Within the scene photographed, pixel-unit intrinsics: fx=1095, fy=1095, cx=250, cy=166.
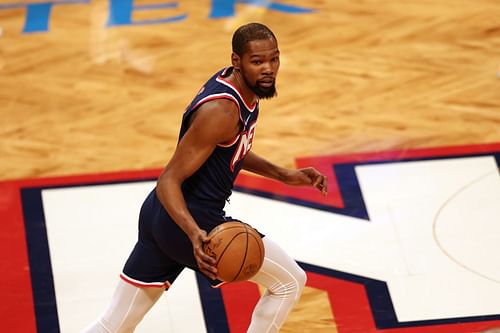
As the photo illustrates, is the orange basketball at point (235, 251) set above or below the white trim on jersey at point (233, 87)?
below

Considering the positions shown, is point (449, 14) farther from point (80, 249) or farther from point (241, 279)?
point (241, 279)

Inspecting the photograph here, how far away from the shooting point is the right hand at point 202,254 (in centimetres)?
431

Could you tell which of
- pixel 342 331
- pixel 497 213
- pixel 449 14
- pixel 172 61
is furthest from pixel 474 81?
pixel 342 331

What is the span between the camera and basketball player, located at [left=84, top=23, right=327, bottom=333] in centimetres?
440

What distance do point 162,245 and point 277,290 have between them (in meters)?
0.58

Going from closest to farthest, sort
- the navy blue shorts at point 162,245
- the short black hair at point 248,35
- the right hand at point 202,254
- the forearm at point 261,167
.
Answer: the right hand at point 202,254 < the short black hair at point 248,35 < the navy blue shorts at point 162,245 < the forearm at point 261,167

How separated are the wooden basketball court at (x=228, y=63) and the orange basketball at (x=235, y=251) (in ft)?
8.85

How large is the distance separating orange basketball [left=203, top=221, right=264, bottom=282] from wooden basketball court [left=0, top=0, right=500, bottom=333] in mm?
2698

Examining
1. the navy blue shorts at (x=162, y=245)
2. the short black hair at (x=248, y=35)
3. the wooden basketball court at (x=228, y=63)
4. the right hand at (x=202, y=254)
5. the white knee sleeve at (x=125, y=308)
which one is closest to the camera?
the right hand at (x=202, y=254)

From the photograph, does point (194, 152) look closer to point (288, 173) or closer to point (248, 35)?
point (248, 35)

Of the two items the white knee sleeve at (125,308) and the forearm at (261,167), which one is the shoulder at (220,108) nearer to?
the forearm at (261,167)

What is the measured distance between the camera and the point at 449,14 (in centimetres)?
918

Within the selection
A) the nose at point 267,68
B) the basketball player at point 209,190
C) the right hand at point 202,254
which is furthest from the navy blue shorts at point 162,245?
the nose at point 267,68

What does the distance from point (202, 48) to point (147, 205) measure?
4.01 m
